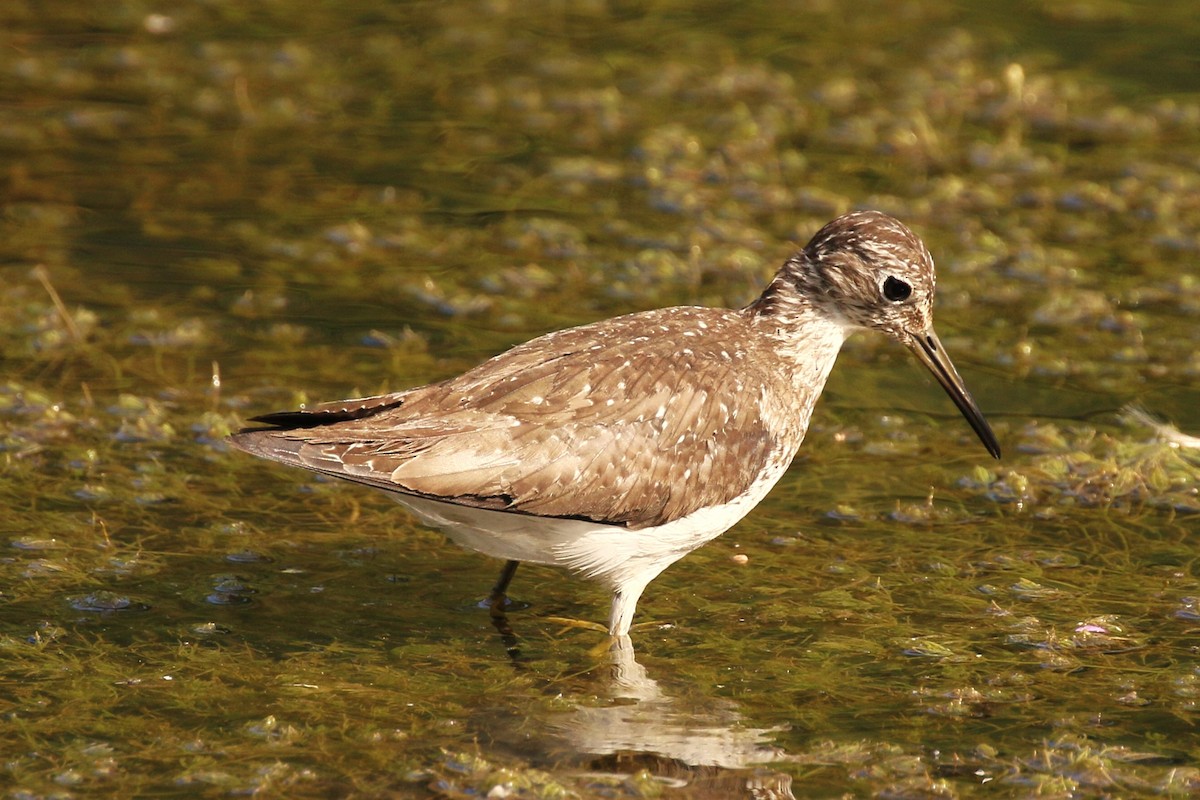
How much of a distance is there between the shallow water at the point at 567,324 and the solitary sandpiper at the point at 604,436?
596 millimetres

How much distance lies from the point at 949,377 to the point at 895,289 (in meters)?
0.58

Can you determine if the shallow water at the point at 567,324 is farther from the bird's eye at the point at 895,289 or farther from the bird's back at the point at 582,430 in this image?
the bird's eye at the point at 895,289

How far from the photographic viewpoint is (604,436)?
6.86 meters

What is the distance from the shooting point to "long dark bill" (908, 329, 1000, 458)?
793cm

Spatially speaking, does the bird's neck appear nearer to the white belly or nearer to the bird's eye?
the bird's eye

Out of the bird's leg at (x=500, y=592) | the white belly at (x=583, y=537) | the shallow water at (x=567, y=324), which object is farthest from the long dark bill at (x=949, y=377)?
the bird's leg at (x=500, y=592)

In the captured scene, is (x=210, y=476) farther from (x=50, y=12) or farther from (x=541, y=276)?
(x=50, y=12)

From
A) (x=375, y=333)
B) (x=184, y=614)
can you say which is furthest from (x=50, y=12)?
(x=184, y=614)

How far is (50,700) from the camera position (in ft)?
21.3

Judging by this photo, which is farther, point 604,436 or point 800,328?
point 800,328

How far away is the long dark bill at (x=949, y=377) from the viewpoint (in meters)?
7.93

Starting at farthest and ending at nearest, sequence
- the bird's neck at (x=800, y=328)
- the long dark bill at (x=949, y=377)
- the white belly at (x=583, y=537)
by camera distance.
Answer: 1. the long dark bill at (x=949, y=377)
2. the bird's neck at (x=800, y=328)
3. the white belly at (x=583, y=537)

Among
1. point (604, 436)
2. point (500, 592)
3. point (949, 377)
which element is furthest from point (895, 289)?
point (500, 592)

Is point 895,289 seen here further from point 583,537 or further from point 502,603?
point 502,603
